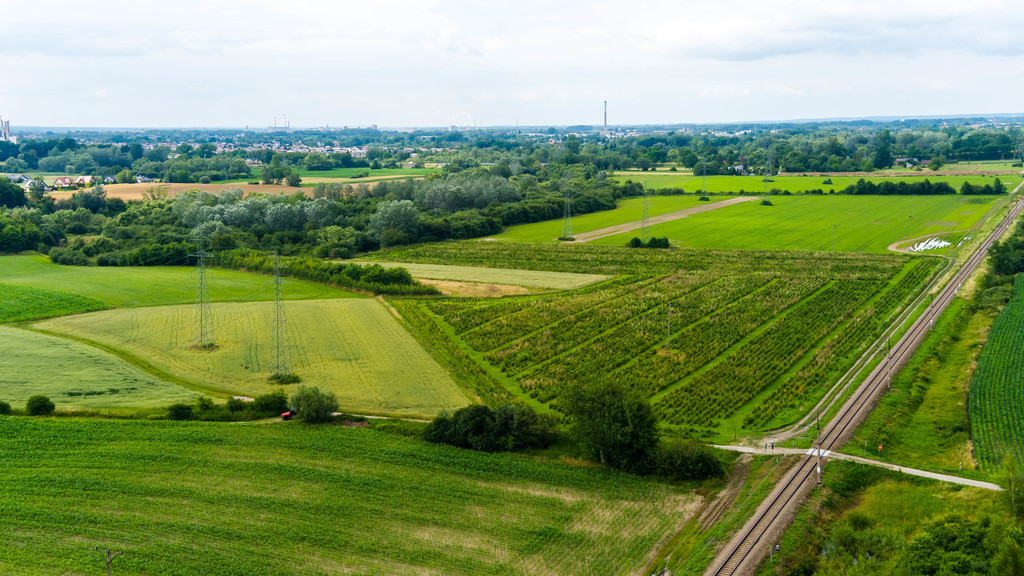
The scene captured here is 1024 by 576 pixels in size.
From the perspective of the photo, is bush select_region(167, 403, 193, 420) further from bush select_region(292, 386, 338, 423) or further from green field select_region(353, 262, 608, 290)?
green field select_region(353, 262, 608, 290)

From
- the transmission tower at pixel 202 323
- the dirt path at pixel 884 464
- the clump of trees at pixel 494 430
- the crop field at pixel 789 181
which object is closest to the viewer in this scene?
the dirt path at pixel 884 464

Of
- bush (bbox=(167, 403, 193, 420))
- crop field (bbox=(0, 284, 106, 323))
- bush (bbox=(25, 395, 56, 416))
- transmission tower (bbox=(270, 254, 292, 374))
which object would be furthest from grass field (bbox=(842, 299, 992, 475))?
crop field (bbox=(0, 284, 106, 323))

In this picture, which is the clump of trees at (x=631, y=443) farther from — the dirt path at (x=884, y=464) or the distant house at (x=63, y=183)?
the distant house at (x=63, y=183)

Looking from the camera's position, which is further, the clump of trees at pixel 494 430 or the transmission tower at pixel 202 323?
the transmission tower at pixel 202 323

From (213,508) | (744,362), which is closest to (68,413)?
(213,508)

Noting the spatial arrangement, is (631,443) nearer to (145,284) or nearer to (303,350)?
(303,350)

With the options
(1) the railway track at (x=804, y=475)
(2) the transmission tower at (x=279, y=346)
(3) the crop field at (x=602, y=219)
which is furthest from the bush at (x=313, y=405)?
(3) the crop field at (x=602, y=219)

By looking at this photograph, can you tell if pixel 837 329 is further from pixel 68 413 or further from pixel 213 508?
pixel 68 413

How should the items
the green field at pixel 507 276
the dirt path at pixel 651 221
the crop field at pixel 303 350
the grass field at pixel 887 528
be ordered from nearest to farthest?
the grass field at pixel 887 528
the crop field at pixel 303 350
the green field at pixel 507 276
the dirt path at pixel 651 221
